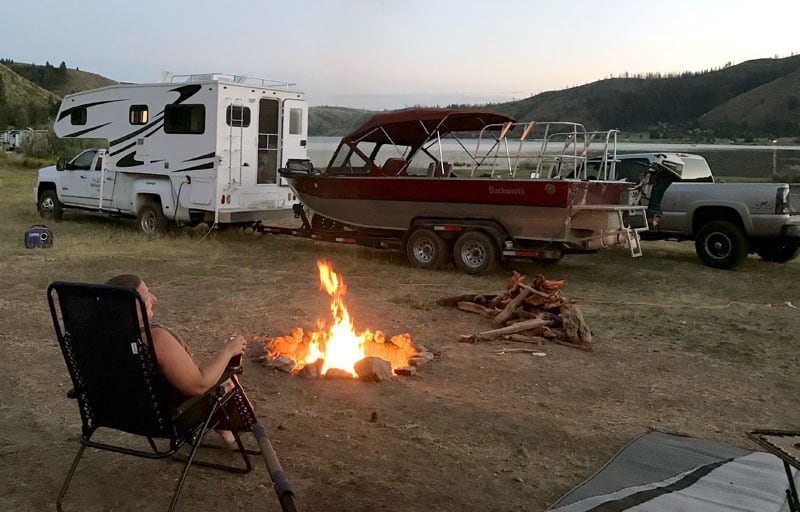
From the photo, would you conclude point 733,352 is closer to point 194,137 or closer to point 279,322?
point 279,322

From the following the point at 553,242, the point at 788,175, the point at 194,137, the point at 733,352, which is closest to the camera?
the point at 733,352

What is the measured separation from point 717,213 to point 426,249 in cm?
482

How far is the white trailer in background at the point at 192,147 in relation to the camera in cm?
1344

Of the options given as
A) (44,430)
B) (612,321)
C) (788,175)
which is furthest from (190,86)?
(788,175)

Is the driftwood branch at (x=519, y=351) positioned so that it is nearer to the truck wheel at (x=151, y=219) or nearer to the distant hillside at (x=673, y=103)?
the truck wheel at (x=151, y=219)

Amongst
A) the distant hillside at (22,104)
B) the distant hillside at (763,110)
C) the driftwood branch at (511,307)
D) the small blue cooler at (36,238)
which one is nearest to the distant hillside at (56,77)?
the distant hillside at (22,104)

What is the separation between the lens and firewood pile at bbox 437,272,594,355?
7.20 metres

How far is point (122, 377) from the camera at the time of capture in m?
3.60

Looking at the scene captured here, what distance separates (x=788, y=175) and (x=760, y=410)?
22.5 m

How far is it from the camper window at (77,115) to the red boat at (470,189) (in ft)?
18.4

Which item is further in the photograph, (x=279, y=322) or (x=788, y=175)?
(x=788, y=175)

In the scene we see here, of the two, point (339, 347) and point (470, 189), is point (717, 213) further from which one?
point (339, 347)

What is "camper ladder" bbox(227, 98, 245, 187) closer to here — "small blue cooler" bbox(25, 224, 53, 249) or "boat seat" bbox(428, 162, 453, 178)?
"small blue cooler" bbox(25, 224, 53, 249)

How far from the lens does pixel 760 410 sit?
5504 millimetres
